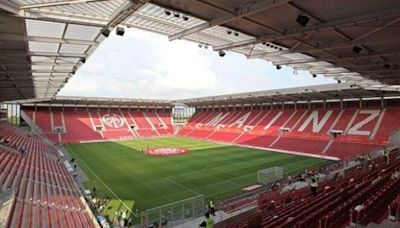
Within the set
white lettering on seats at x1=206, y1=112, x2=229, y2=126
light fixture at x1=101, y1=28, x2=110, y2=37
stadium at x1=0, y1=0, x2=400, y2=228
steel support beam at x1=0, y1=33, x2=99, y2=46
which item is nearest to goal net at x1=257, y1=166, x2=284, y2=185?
stadium at x1=0, y1=0, x2=400, y2=228

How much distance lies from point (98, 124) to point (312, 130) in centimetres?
3427

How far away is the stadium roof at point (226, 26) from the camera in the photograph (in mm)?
6723

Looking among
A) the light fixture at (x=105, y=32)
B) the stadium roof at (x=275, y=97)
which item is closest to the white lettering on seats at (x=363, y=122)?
the stadium roof at (x=275, y=97)

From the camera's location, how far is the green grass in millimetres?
18266

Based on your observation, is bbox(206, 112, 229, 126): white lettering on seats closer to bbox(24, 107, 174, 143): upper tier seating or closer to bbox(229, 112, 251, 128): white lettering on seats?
bbox(229, 112, 251, 128): white lettering on seats

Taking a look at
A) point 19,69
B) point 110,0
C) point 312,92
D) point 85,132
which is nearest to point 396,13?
point 110,0

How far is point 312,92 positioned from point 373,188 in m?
25.1

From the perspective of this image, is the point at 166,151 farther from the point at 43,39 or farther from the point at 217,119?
the point at 43,39

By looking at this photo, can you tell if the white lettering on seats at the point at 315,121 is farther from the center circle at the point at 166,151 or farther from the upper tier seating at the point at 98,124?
the upper tier seating at the point at 98,124

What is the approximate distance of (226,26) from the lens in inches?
329

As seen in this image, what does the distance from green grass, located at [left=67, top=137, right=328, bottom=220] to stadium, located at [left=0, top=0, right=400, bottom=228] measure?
13 cm

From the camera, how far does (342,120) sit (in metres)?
34.4

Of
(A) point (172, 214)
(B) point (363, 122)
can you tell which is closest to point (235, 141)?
(B) point (363, 122)

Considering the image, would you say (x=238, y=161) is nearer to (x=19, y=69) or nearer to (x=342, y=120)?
(x=342, y=120)
